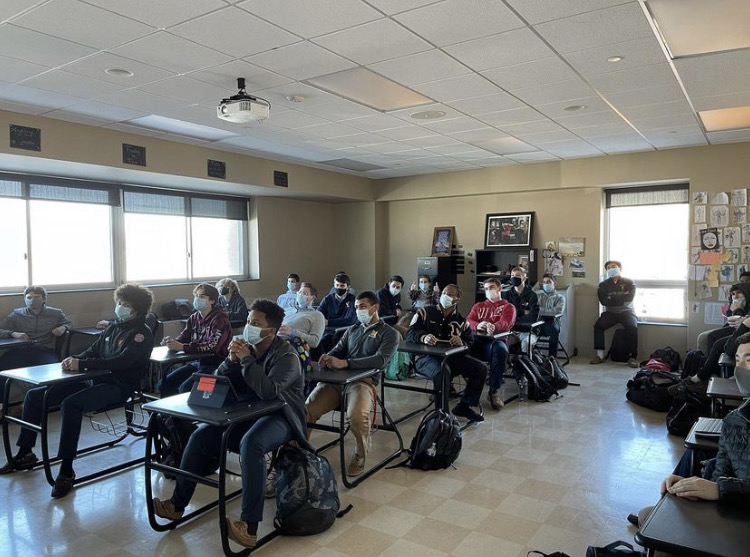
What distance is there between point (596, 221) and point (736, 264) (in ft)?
6.05

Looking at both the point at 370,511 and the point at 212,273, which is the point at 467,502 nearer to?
the point at 370,511

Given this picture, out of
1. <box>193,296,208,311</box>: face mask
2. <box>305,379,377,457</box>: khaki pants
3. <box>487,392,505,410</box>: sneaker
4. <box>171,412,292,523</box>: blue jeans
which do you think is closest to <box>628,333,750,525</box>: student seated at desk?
<box>171,412,292,523</box>: blue jeans

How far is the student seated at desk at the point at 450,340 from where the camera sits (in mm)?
4984

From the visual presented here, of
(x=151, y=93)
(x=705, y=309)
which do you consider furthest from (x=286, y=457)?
(x=705, y=309)

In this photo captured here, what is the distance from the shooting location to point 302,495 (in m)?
2.93

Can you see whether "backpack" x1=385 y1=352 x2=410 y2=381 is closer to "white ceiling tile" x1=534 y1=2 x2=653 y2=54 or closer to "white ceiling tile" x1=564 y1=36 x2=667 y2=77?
"white ceiling tile" x1=564 y1=36 x2=667 y2=77

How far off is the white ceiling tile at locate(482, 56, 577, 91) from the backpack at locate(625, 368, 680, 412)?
313cm

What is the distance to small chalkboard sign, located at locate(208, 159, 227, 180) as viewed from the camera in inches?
269

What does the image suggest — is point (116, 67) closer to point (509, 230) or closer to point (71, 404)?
point (71, 404)

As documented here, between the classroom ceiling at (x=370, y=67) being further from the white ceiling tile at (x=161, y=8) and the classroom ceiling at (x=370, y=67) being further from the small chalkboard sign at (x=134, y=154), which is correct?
the small chalkboard sign at (x=134, y=154)

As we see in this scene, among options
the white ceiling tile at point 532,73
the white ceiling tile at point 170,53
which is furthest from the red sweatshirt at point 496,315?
the white ceiling tile at point 170,53

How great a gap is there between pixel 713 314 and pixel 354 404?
5.64 metres

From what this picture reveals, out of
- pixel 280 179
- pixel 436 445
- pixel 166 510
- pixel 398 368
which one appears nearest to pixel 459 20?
pixel 436 445

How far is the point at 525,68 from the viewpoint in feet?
13.0
